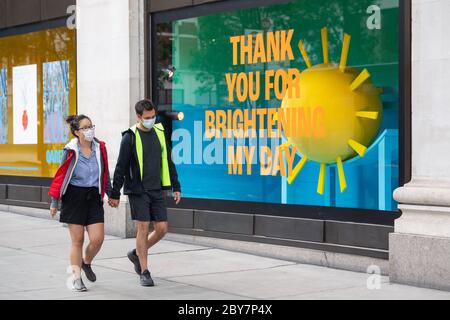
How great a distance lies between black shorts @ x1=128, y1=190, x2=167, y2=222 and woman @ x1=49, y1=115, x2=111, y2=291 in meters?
0.34

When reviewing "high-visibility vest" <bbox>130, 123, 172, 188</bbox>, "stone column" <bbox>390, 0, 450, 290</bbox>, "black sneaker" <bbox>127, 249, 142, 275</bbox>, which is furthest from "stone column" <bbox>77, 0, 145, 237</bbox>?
"stone column" <bbox>390, 0, 450, 290</bbox>

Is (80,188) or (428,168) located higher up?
(428,168)

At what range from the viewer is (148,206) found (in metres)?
9.11

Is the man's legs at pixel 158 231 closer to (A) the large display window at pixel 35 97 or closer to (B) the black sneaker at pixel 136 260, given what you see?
(B) the black sneaker at pixel 136 260

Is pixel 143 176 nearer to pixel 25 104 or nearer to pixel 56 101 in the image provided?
pixel 56 101

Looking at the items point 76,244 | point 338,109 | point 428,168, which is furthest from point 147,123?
point 428,168

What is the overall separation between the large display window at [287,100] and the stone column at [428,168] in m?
0.51

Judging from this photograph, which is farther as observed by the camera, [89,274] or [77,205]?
[89,274]

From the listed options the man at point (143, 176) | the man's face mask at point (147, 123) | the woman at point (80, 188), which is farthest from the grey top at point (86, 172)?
the man's face mask at point (147, 123)

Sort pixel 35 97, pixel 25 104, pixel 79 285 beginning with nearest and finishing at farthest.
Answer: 1. pixel 79 285
2. pixel 35 97
3. pixel 25 104

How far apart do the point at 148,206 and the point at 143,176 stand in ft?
1.01

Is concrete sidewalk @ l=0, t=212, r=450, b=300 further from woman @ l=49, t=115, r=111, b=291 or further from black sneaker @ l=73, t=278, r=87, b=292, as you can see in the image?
woman @ l=49, t=115, r=111, b=291

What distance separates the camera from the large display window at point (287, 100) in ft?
33.4

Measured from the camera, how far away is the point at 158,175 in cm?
919
